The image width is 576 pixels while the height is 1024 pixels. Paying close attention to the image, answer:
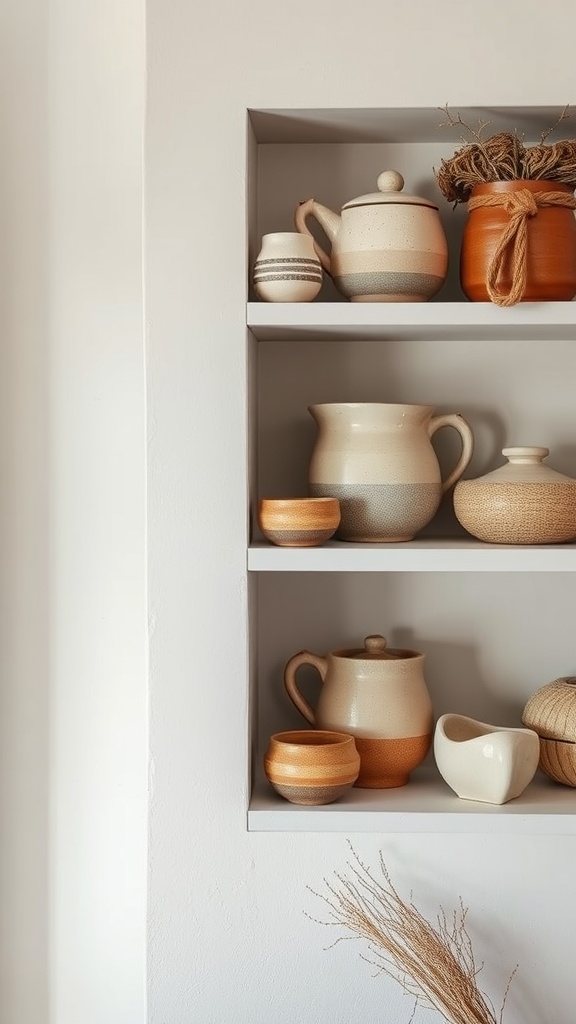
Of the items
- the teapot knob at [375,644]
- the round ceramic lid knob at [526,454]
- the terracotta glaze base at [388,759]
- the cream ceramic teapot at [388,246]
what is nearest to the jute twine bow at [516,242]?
the cream ceramic teapot at [388,246]

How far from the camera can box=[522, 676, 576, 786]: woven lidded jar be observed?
1.48 meters

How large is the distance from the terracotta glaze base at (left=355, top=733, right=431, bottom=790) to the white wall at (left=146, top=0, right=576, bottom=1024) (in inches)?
3.2

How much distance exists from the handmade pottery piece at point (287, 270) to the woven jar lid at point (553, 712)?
64cm

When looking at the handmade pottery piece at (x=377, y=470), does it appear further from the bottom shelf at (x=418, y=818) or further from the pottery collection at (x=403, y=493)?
the bottom shelf at (x=418, y=818)

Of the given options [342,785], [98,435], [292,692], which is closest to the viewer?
[342,785]

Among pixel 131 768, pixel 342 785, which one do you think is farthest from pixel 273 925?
pixel 131 768

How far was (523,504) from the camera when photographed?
1448mm

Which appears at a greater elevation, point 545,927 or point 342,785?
point 342,785

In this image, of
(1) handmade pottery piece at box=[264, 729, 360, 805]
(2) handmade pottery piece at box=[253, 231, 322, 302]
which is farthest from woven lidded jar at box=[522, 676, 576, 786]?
(2) handmade pottery piece at box=[253, 231, 322, 302]

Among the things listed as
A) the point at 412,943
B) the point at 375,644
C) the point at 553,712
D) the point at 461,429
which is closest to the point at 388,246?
the point at 461,429

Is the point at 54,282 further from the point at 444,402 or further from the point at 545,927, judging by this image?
the point at 545,927

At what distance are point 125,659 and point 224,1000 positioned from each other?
52 centimetres

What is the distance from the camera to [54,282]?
67.1 inches

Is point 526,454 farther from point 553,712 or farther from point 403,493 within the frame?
point 553,712
